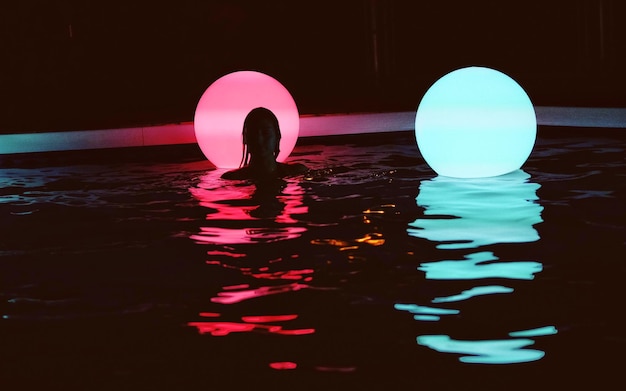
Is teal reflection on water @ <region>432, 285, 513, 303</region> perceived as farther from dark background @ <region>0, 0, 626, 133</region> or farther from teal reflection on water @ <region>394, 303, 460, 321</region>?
dark background @ <region>0, 0, 626, 133</region>

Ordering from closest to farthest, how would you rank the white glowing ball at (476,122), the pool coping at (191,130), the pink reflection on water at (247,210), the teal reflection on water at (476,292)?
the teal reflection on water at (476,292), the pink reflection on water at (247,210), the white glowing ball at (476,122), the pool coping at (191,130)

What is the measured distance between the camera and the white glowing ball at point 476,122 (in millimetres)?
7074

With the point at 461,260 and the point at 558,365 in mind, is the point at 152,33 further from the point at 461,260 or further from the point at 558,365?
the point at 558,365

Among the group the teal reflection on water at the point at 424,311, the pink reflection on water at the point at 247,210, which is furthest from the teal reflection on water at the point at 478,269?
the pink reflection on water at the point at 247,210

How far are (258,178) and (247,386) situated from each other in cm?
500

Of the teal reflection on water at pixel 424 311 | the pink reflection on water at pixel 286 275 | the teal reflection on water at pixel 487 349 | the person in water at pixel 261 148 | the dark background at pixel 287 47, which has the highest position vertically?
the dark background at pixel 287 47

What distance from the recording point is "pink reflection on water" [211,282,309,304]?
423cm

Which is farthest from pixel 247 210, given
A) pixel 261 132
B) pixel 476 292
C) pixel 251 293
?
pixel 476 292

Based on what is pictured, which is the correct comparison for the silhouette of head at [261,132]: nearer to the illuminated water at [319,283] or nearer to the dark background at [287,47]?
the illuminated water at [319,283]

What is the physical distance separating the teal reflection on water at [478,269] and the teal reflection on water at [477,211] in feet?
1.27

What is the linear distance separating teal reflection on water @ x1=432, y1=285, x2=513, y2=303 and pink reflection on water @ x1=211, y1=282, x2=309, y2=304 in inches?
28.7

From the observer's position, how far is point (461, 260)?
4.84m

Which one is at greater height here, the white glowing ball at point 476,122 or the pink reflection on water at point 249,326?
the white glowing ball at point 476,122

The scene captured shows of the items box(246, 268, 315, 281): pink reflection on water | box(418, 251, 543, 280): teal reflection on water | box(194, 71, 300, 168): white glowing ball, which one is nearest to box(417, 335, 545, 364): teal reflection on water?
box(418, 251, 543, 280): teal reflection on water
